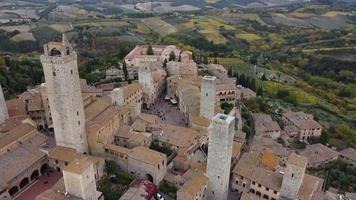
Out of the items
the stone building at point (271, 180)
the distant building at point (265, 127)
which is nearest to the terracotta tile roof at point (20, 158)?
the stone building at point (271, 180)

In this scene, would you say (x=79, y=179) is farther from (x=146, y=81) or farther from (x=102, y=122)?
(x=146, y=81)

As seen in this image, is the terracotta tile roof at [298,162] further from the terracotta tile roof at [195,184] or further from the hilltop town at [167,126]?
the terracotta tile roof at [195,184]

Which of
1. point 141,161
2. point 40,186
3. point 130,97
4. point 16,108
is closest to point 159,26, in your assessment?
point 130,97

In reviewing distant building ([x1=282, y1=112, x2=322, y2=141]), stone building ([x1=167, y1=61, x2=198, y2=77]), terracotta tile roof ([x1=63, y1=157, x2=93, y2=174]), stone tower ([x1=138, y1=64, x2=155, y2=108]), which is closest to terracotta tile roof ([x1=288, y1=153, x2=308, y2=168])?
terracotta tile roof ([x1=63, y1=157, x2=93, y2=174])

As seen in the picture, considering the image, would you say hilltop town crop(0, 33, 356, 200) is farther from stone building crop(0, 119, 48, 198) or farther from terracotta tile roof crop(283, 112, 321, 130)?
terracotta tile roof crop(283, 112, 321, 130)

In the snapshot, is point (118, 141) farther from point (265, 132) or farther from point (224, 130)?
point (265, 132)

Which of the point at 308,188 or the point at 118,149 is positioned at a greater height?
the point at 118,149
